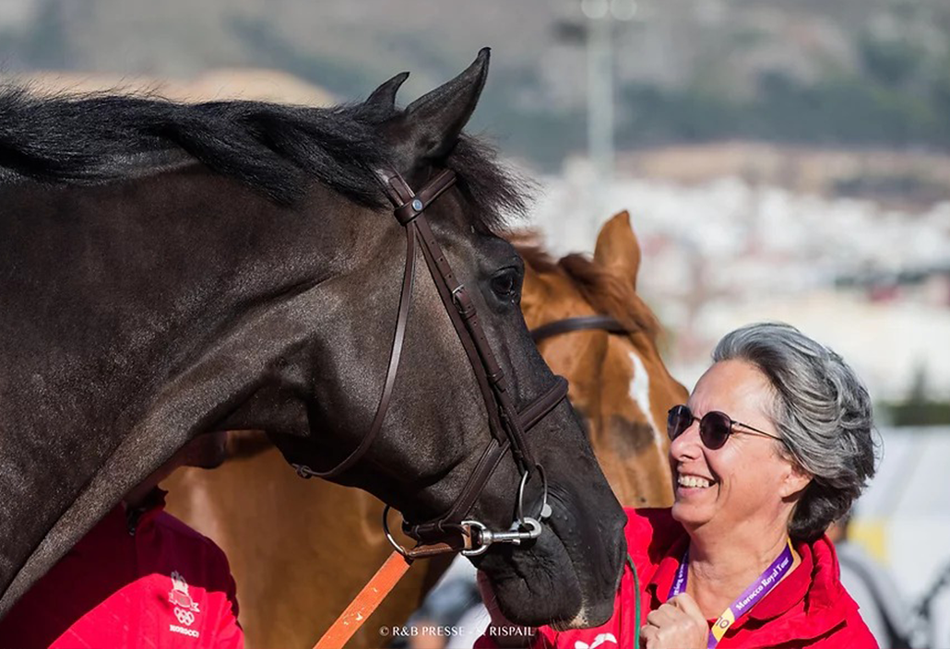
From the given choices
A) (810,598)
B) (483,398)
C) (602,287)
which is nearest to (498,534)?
(483,398)

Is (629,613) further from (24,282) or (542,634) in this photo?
(24,282)

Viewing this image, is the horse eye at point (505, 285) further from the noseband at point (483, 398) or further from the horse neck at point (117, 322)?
the horse neck at point (117, 322)

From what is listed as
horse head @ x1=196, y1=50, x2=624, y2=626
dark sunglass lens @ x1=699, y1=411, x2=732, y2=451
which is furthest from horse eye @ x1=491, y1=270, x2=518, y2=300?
dark sunglass lens @ x1=699, y1=411, x2=732, y2=451

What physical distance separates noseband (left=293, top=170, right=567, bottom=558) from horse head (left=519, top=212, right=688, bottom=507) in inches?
57.5

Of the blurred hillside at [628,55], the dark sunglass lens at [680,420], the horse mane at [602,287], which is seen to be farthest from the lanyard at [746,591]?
the blurred hillside at [628,55]

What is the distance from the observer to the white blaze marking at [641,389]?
4.00 m

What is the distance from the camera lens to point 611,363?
13.7ft

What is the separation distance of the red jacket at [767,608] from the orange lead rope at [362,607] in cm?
27

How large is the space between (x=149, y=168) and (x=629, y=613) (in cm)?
143

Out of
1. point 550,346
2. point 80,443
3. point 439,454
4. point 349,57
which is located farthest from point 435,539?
point 349,57

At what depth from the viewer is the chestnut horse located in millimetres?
3889

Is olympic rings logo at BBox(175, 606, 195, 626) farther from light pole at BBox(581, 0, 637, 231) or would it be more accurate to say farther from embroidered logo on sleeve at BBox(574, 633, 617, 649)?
light pole at BBox(581, 0, 637, 231)

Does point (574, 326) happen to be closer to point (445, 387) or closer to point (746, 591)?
point (746, 591)

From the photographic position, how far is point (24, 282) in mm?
2166
